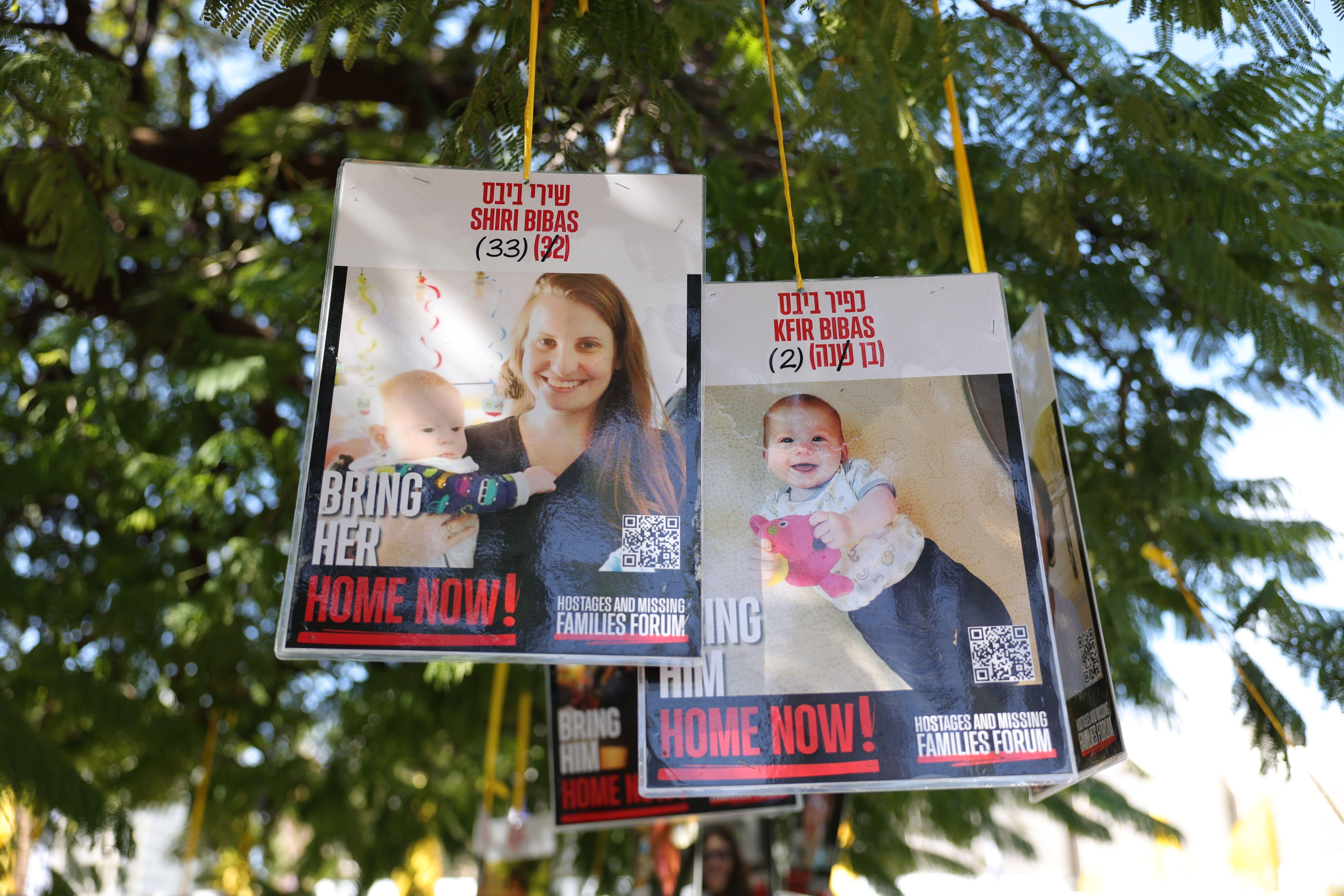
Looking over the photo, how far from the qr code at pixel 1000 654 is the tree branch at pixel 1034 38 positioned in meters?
1.22

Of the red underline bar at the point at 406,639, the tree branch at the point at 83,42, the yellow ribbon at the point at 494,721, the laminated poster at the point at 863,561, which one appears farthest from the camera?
the yellow ribbon at the point at 494,721

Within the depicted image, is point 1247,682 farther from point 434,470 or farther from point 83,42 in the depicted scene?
point 83,42

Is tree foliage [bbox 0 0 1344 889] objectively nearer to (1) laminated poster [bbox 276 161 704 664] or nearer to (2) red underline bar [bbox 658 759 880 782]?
(1) laminated poster [bbox 276 161 704 664]

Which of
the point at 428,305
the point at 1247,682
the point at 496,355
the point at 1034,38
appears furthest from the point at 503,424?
the point at 1247,682

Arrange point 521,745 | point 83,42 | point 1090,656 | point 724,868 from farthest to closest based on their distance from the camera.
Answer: point 521,745 → point 724,868 → point 83,42 → point 1090,656

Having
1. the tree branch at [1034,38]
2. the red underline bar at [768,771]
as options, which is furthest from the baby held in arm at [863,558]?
the tree branch at [1034,38]

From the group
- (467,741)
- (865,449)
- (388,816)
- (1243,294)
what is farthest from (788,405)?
(388,816)

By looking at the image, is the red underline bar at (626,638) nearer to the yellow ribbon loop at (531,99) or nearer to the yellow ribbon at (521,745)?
the yellow ribbon loop at (531,99)

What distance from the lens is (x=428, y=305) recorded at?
4.84 ft

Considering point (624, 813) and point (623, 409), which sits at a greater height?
point (623, 409)

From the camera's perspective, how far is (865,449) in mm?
1532

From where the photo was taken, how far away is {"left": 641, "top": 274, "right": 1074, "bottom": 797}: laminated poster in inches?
54.5

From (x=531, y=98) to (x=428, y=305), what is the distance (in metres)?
0.36

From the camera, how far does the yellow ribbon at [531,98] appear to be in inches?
59.6
